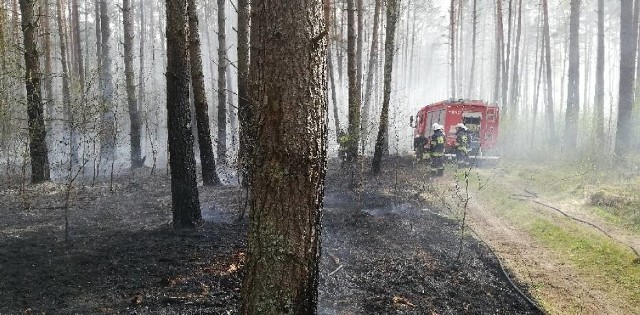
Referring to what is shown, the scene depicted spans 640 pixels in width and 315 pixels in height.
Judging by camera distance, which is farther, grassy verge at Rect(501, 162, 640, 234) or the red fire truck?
the red fire truck

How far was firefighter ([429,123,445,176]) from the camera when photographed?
13102 mm

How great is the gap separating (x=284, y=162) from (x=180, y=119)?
4.27 meters

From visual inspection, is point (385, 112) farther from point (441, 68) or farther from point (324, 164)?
point (441, 68)

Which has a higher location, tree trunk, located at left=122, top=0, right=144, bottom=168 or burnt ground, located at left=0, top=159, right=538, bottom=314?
tree trunk, located at left=122, top=0, right=144, bottom=168

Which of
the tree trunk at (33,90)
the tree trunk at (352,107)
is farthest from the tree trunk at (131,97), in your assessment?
the tree trunk at (352,107)

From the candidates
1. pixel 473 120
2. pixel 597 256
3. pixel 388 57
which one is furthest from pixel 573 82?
pixel 597 256

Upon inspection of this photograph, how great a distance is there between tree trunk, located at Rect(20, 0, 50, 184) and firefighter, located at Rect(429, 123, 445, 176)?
10302 millimetres

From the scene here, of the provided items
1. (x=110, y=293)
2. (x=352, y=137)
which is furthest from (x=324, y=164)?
(x=352, y=137)

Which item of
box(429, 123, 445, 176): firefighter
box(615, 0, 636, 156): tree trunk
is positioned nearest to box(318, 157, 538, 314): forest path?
box(429, 123, 445, 176): firefighter

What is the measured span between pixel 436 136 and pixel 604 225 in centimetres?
577

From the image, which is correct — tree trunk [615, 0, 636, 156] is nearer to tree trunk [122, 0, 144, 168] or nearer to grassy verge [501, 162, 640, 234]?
grassy verge [501, 162, 640, 234]

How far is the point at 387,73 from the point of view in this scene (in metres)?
12.4

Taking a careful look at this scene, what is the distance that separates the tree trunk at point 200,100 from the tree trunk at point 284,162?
21.4 feet

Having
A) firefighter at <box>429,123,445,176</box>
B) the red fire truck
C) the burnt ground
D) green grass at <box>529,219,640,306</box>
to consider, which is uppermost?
the red fire truck
